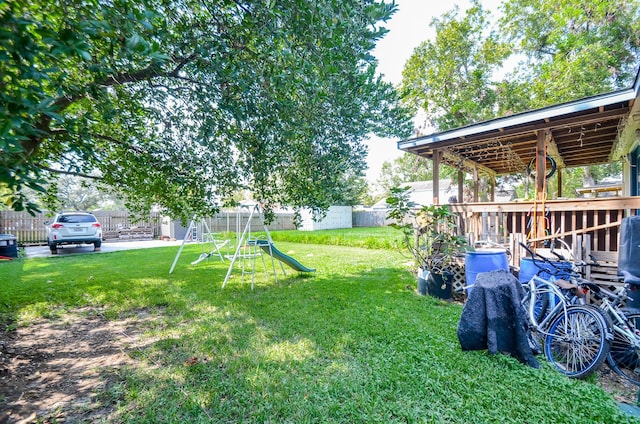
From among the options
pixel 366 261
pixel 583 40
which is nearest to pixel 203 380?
pixel 366 261

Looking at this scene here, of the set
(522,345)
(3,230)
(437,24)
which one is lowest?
(522,345)

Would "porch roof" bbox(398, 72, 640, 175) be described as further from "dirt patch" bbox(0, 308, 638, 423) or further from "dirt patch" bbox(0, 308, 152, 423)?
"dirt patch" bbox(0, 308, 152, 423)

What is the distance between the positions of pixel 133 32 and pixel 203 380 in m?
2.66

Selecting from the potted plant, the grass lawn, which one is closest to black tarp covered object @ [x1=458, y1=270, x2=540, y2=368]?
the grass lawn

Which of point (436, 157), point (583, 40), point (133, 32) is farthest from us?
point (583, 40)

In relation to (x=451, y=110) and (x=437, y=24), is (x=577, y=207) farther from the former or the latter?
(x=437, y=24)

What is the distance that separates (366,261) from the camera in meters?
8.45

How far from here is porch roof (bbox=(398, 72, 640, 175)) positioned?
4219 millimetres

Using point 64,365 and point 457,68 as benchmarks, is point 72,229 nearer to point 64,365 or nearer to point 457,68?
point 64,365

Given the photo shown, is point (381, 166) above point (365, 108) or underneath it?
above

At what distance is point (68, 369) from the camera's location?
268cm

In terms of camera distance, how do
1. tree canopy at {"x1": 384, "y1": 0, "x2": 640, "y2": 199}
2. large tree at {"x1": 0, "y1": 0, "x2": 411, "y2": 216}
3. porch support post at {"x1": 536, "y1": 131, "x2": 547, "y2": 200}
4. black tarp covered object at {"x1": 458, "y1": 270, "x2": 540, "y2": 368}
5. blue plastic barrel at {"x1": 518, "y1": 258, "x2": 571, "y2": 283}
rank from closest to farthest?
large tree at {"x1": 0, "y1": 0, "x2": 411, "y2": 216} → black tarp covered object at {"x1": 458, "y1": 270, "x2": 540, "y2": 368} → blue plastic barrel at {"x1": 518, "y1": 258, "x2": 571, "y2": 283} → porch support post at {"x1": 536, "y1": 131, "x2": 547, "y2": 200} → tree canopy at {"x1": 384, "y1": 0, "x2": 640, "y2": 199}

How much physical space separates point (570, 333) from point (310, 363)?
236cm

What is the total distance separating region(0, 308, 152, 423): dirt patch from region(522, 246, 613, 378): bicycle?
3.68m
